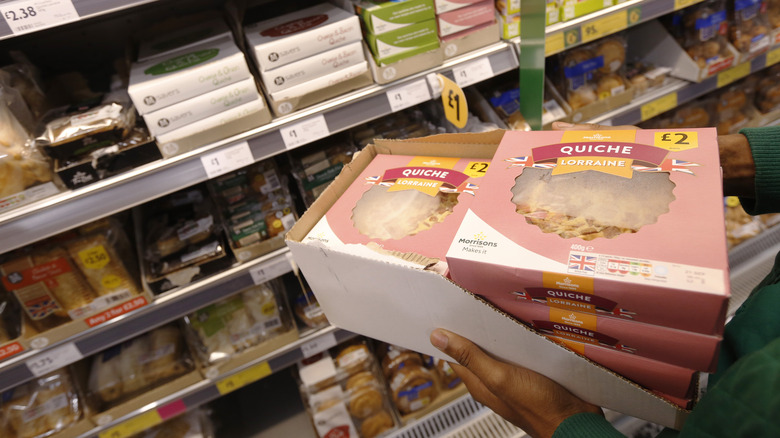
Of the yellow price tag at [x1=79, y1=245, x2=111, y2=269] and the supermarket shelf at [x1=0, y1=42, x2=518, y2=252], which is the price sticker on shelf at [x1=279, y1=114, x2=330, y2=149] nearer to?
the supermarket shelf at [x1=0, y1=42, x2=518, y2=252]

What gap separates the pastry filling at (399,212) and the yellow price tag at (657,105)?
119 centimetres

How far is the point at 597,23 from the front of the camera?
4.31 feet

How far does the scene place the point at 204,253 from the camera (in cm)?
120

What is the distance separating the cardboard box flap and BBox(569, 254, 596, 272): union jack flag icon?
135 millimetres

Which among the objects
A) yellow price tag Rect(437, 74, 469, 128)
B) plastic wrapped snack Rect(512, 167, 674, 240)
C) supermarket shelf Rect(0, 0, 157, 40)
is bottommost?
plastic wrapped snack Rect(512, 167, 674, 240)

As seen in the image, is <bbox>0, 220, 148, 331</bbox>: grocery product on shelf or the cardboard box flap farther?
<bbox>0, 220, 148, 331</bbox>: grocery product on shelf

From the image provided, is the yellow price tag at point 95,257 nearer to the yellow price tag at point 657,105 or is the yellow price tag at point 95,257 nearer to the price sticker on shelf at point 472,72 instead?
the price sticker on shelf at point 472,72

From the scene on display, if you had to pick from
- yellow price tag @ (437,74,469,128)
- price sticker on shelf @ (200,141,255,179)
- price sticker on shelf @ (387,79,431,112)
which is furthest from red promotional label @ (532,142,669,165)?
price sticker on shelf @ (200,141,255,179)

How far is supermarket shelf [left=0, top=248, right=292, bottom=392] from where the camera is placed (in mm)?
1112

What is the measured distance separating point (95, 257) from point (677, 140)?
1.26 metres

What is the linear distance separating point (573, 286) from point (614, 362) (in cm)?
16

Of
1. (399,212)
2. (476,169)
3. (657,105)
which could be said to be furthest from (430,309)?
(657,105)

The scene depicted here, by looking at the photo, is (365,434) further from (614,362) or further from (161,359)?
(614,362)

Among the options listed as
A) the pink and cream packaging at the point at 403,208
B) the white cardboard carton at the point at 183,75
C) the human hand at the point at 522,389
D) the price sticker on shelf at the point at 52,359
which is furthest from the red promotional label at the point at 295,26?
the price sticker on shelf at the point at 52,359
